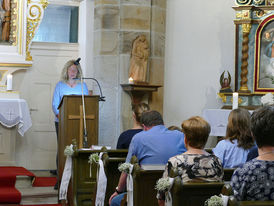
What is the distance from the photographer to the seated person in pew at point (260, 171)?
263 centimetres

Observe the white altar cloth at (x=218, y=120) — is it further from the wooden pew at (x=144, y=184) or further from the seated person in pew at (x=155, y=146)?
the wooden pew at (x=144, y=184)

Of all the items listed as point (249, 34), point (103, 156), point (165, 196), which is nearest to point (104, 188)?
point (103, 156)

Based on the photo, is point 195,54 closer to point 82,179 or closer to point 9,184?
point 9,184

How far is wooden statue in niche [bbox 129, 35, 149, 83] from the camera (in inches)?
338

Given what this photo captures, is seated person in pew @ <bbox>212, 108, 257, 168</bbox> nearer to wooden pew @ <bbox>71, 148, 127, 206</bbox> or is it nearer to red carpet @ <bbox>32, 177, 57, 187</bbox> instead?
wooden pew @ <bbox>71, 148, 127, 206</bbox>

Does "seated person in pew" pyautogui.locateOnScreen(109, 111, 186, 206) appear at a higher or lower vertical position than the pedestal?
lower

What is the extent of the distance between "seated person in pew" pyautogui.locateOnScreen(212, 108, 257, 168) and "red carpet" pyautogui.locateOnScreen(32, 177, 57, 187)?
3864 mm

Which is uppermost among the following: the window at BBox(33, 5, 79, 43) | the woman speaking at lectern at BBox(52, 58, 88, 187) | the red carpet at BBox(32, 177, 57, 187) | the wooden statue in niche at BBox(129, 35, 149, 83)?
the window at BBox(33, 5, 79, 43)

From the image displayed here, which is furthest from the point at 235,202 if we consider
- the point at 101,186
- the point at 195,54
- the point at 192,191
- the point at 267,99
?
the point at 195,54

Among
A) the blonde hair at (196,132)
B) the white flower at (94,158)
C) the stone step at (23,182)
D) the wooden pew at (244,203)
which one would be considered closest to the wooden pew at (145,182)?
the blonde hair at (196,132)

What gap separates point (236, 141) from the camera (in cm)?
433

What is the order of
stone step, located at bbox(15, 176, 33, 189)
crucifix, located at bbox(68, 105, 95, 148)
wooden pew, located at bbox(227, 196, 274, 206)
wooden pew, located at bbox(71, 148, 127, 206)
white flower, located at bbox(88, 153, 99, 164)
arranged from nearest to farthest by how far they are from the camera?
wooden pew, located at bbox(227, 196, 274, 206)
white flower, located at bbox(88, 153, 99, 164)
wooden pew, located at bbox(71, 148, 127, 206)
crucifix, located at bbox(68, 105, 95, 148)
stone step, located at bbox(15, 176, 33, 189)

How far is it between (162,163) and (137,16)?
471cm

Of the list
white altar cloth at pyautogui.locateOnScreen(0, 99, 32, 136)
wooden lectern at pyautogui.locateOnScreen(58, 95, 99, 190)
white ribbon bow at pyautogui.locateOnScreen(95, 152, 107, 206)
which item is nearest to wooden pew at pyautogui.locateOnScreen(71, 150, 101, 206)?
white ribbon bow at pyautogui.locateOnScreen(95, 152, 107, 206)
